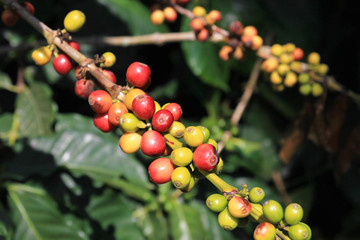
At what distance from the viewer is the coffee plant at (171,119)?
1363mm

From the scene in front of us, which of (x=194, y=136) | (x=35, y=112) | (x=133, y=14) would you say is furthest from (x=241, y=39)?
(x=35, y=112)

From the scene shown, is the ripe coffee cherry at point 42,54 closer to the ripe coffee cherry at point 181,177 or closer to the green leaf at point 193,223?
the ripe coffee cherry at point 181,177

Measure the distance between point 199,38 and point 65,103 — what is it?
1.25 meters

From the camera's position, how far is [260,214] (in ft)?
3.43

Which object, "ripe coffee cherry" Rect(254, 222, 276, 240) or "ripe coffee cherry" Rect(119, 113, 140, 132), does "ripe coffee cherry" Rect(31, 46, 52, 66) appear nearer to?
"ripe coffee cherry" Rect(119, 113, 140, 132)

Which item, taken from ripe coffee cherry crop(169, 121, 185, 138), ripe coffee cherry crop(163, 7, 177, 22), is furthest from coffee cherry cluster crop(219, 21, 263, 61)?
ripe coffee cherry crop(169, 121, 185, 138)

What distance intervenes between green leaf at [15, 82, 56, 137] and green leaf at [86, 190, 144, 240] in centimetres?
54

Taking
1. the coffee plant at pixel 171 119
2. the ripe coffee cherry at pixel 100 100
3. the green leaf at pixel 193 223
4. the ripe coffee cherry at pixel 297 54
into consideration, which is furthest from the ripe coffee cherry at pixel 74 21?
the green leaf at pixel 193 223

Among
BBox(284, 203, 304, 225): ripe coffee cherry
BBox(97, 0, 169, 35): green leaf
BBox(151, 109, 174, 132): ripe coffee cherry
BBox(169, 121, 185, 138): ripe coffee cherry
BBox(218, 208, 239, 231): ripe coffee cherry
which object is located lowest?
BBox(218, 208, 239, 231): ripe coffee cherry

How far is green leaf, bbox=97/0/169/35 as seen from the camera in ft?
8.04

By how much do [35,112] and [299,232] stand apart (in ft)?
6.15

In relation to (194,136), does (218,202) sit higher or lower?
lower

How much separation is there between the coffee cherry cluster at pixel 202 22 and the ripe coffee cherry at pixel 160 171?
3.55 feet

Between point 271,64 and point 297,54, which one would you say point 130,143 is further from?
point 297,54
